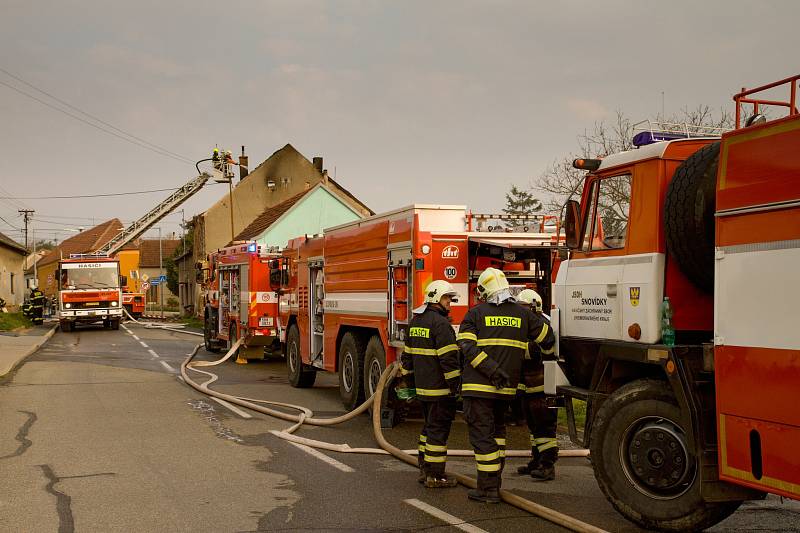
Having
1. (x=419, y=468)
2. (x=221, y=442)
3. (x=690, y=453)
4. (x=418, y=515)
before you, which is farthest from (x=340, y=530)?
(x=221, y=442)

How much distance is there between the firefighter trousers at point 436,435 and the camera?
694 centimetres

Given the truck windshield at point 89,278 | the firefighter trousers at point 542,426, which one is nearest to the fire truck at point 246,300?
the firefighter trousers at point 542,426

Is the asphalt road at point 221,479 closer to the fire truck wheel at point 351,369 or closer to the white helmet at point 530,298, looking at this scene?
the fire truck wheel at point 351,369

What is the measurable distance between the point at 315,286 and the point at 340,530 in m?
8.01

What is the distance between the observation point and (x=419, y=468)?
750 cm

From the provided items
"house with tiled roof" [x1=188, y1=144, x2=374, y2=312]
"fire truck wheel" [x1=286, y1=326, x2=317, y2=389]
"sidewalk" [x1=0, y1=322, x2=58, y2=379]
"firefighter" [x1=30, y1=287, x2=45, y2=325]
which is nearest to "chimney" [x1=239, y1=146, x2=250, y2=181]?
"house with tiled roof" [x1=188, y1=144, x2=374, y2=312]

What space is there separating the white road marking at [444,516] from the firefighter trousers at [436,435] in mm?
472

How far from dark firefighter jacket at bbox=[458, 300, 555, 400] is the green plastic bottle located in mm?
1262

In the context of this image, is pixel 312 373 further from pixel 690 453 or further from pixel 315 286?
pixel 690 453

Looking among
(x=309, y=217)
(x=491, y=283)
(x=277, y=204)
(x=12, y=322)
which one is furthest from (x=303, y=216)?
(x=491, y=283)

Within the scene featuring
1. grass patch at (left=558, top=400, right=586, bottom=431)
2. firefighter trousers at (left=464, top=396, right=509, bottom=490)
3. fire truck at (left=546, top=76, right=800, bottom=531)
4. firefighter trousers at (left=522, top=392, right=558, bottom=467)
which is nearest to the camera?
fire truck at (left=546, top=76, right=800, bottom=531)

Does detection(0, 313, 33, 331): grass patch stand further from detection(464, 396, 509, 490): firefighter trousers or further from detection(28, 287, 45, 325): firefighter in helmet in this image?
detection(464, 396, 509, 490): firefighter trousers

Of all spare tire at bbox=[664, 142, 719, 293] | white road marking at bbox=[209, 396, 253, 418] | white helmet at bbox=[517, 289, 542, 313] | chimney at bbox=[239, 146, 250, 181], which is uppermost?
chimney at bbox=[239, 146, 250, 181]

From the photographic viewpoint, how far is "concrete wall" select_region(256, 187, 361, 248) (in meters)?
39.7
